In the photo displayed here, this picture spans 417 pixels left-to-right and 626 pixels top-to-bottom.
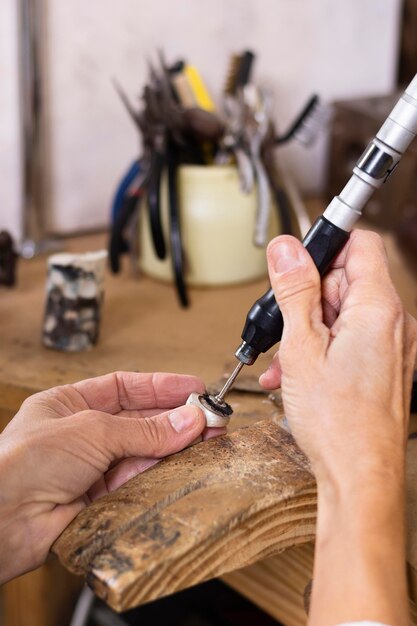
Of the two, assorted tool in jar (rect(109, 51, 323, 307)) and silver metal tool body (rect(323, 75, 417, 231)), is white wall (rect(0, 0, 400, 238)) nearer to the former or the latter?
assorted tool in jar (rect(109, 51, 323, 307))

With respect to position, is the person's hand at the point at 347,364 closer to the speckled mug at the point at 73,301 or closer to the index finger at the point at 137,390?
the index finger at the point at 137,390

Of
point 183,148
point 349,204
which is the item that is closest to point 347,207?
point 349,204

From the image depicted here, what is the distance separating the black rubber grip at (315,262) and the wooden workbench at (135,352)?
0.55 ft

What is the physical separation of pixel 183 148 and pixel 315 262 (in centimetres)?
50

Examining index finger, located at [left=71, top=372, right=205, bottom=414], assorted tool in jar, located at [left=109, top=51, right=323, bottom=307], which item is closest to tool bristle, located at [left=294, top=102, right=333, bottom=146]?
assorted tool in jar, located at [left=109, top=51, right=323, bottom=307]

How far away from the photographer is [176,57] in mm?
1292

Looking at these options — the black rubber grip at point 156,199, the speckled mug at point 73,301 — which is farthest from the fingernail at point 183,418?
the black rubber grip at point 156,199

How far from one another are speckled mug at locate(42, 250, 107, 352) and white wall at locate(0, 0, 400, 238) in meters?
0.34

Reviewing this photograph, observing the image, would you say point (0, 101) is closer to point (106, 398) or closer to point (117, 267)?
point (117, 267)

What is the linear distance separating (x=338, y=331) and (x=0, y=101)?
2.43 feet

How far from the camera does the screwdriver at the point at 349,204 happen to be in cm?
64

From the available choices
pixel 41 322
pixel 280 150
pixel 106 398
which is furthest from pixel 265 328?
pixel 280 150

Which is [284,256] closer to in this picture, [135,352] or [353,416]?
[353,416]

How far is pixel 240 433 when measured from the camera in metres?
0.73
